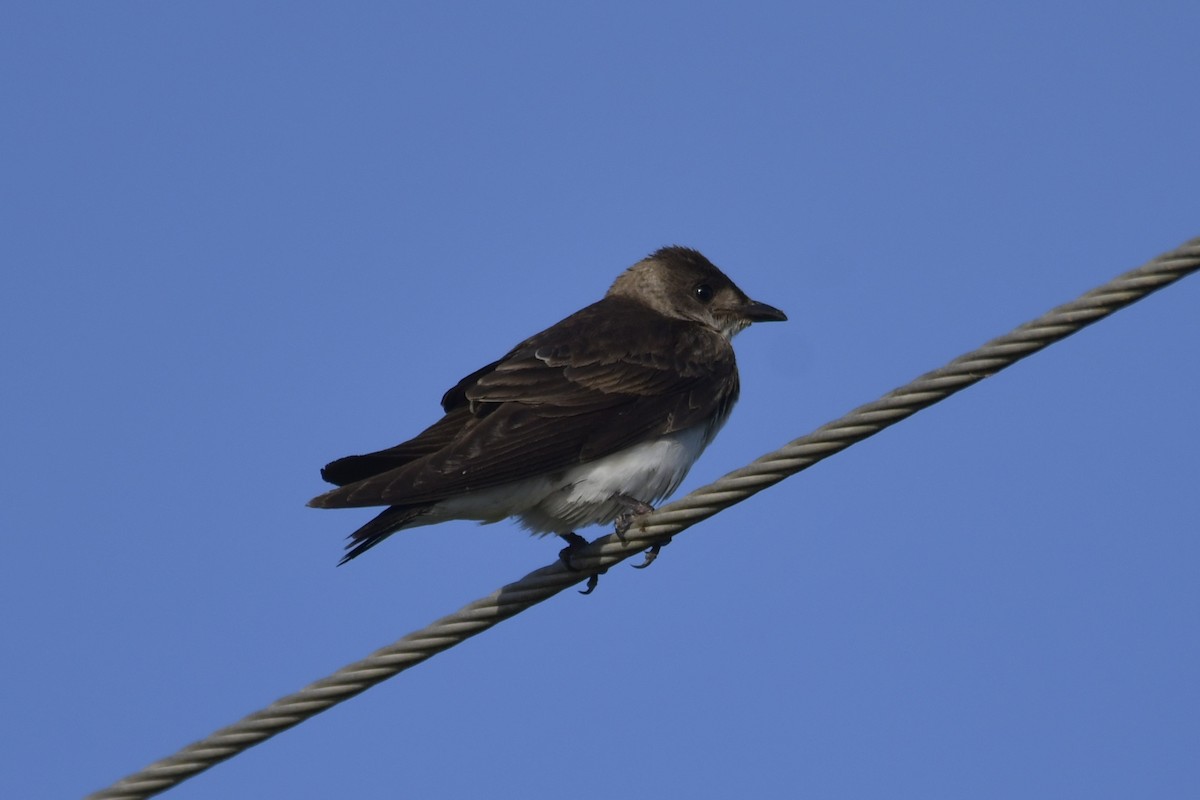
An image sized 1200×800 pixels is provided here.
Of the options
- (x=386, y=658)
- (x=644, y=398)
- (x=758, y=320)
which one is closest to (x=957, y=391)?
(x=386, y=658)

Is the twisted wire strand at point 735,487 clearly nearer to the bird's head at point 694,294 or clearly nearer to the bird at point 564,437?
the bird at point 564,437

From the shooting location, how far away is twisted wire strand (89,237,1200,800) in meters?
5.27

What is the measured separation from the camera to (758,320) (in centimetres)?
1105

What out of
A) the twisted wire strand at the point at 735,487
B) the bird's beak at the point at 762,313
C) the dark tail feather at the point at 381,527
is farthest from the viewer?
the bird's beak at the point at 762,313

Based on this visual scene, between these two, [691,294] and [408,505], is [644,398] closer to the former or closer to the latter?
[408,505]

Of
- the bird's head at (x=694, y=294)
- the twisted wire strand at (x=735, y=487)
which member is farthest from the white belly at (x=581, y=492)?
the bird's head at (x=694, y=294)

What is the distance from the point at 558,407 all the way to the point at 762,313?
9.69ft

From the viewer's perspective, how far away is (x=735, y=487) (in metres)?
6.00

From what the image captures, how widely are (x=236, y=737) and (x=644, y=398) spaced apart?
3.86 meters

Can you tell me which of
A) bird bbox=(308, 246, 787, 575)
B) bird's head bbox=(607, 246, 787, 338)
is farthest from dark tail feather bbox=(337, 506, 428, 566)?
bird's head bbox=(607, 246, 787, 338)

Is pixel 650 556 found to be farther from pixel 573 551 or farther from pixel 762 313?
pixel 762 313

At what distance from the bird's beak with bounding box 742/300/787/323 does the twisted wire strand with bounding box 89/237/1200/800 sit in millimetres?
4736

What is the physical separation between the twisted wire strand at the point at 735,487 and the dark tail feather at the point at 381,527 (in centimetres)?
104

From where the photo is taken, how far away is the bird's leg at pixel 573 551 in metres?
6.73
